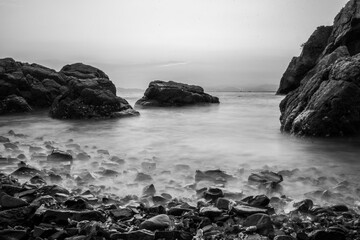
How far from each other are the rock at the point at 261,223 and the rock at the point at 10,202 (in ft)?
11.0

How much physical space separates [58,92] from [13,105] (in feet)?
20.9

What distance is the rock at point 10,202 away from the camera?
15.2 ft

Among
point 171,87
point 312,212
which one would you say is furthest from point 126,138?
point 171,87

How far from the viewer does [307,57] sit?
59.3 m

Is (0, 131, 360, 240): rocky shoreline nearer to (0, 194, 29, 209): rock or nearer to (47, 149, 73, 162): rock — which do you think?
(0, 194, 29, 209): rock

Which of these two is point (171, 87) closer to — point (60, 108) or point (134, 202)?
point (60, 108)

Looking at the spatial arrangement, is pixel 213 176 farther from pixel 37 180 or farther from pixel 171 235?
pixel 37 180

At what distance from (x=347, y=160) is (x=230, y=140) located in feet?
14.2

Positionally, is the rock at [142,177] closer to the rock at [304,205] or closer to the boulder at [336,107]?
the rock at [304,205]

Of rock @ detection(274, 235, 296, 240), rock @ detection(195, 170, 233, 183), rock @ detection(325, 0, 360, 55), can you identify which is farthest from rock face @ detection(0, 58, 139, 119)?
rock @ detection(325, 0, 360, 55)

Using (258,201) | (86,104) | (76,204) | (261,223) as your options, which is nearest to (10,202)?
(76,204)

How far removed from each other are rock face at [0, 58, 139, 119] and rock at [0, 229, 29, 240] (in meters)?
16.4

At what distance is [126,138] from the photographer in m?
12.5

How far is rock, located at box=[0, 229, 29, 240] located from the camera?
372 cm
